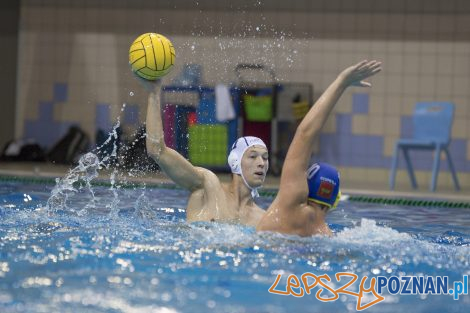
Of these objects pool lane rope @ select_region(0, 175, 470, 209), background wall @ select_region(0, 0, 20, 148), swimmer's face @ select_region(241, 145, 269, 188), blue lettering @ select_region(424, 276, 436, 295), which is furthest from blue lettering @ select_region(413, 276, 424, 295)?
background wall @ select_region(0, 0, 20, 148)

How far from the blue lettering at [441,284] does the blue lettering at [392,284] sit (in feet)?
0.52

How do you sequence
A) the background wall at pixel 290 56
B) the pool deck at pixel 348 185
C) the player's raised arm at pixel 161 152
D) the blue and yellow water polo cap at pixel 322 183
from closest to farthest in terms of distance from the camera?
1. the blue and yellow water polo cap at pixel 322 183
2. the player's raised arm at pixel 161 152
3. the pool deck at pixel 348 185
4. the background wall at pixel 290 56

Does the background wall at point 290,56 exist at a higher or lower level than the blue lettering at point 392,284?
higher

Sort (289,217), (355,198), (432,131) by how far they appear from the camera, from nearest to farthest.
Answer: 1. (289,217)
2. (355,198)
3. (432,131)

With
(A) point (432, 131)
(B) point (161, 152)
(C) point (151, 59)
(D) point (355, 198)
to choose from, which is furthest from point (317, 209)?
(A) point (432, 131)

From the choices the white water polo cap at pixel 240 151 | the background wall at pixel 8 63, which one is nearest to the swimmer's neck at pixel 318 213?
the white water polo cap at pixel 240 151

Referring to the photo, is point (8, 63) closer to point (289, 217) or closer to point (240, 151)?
point (240, 151)

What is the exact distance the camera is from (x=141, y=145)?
9.77 meters

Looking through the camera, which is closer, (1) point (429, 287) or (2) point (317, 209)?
(1) point (429, 287)

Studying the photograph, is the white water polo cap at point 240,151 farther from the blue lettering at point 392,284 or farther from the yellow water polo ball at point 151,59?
the blue lettering at point 392,284

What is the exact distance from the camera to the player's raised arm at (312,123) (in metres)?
3.28

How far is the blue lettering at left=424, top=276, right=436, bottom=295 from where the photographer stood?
3196 millimetres

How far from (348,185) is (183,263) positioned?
558cm

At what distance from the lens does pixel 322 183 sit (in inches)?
139
